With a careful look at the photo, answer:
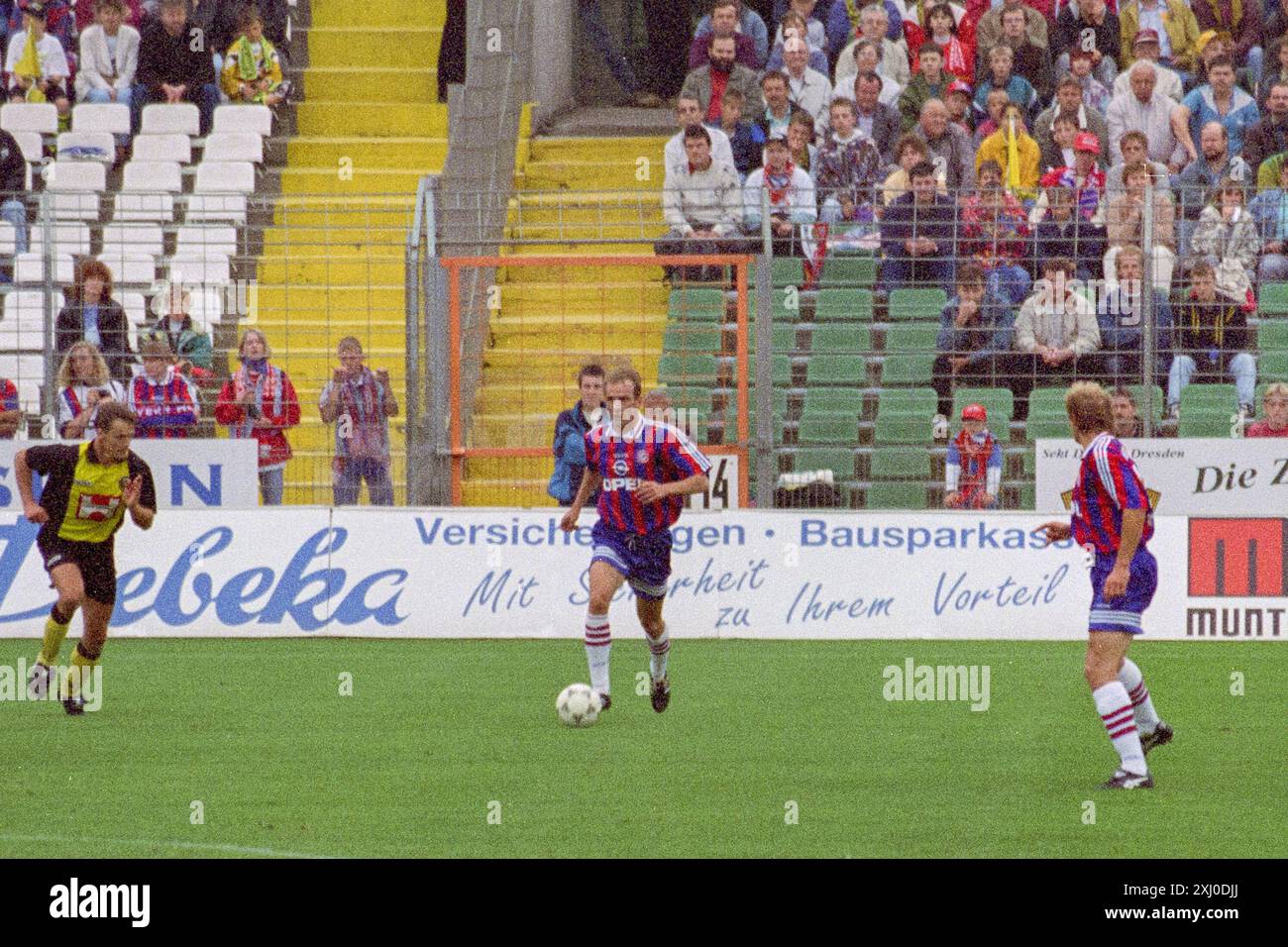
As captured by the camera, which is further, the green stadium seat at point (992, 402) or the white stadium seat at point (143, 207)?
the white stadium seat at point (143, 207)

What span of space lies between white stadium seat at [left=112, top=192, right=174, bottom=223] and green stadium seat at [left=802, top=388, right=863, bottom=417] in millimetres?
7113

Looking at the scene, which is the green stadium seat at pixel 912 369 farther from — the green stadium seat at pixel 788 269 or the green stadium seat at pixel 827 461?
the green stadium seat at pixel 788 269

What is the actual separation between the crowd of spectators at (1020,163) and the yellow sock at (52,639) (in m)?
7.36

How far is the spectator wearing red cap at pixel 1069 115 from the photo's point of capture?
64.9ft

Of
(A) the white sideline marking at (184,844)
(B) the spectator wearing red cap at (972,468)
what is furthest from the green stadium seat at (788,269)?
(A) the white sideline marking at (184,844)

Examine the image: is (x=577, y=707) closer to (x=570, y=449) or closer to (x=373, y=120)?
(x=570, y=449)

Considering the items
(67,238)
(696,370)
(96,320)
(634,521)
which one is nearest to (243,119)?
(67,238)

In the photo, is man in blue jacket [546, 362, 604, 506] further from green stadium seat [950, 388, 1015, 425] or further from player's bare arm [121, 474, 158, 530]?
player's bare arm [121, 474, 158, 530]

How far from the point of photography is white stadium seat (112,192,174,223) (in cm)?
2122

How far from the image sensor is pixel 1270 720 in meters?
12.2

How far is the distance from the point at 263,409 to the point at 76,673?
5.66 metres

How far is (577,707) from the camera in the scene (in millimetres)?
11891

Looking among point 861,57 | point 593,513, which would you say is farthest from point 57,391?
point 861,57

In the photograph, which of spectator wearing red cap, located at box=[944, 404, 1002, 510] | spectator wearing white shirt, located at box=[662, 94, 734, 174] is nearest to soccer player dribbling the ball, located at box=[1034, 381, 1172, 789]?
spectator wearing red cap, located at box=[944, 404, 1002, 510]
